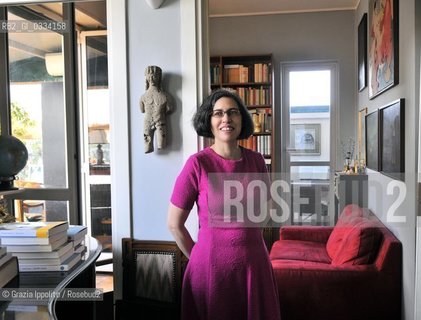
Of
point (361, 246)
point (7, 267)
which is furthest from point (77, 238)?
point (361, 246)

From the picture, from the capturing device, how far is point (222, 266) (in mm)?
1577

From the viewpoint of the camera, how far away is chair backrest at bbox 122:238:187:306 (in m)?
2.08

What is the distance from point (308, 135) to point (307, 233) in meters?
1.78

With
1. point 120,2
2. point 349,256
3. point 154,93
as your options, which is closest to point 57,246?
point 154,93

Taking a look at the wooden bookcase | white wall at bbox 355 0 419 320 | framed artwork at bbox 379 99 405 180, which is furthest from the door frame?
white wall at bbox 355 0 419 320

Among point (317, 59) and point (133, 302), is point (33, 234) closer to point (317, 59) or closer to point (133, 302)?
point (133, 302)

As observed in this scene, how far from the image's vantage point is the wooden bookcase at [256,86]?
5.04 meters

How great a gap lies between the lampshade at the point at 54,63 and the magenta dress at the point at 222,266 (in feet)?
7.40

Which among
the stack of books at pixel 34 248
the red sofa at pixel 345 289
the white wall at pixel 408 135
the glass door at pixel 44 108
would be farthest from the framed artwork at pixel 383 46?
the glass door at pixel 44 108

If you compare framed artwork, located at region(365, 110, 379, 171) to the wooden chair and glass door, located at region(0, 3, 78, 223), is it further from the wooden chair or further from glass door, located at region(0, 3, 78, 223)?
glass door, located at region(0, 3, 78, 223)

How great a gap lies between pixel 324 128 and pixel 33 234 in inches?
170

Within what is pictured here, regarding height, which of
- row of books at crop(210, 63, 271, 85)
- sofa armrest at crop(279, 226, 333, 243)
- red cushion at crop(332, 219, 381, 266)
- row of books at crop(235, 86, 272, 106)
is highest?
row of books at crop(210, 63, 271, 85)

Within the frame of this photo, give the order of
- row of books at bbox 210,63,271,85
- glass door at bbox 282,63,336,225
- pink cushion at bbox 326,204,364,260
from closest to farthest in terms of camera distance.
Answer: pink cushion at bbox 326,204,364,260, row of books at bbox 210,63,271,85, glass door at bbox 282,63,336,225

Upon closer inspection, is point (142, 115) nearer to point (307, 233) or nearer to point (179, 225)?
point (179, 225)
